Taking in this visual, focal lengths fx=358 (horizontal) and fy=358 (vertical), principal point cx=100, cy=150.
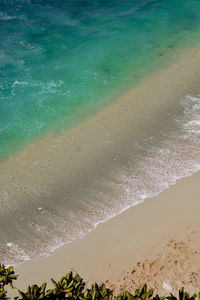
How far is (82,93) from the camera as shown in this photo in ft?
54.0

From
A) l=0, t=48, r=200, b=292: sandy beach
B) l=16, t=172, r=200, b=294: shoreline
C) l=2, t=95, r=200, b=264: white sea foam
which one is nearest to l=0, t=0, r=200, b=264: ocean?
l=2, t=95, r=200, b=264: white sea foam

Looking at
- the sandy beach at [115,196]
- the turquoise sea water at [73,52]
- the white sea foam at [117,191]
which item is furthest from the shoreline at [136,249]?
the turquoise sea water at [73,52]

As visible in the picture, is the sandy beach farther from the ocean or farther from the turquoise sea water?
the turquoise sea water

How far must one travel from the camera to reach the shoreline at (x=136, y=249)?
875 centimetres

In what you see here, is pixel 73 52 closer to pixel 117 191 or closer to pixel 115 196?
pixel 117 191

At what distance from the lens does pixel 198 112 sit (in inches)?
554

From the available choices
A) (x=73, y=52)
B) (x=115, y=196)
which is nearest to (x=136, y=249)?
(x=115, y=196)

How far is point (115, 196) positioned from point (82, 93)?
6.94 meters

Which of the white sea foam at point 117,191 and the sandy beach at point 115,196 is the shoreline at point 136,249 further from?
the white sea foam at point 117,191

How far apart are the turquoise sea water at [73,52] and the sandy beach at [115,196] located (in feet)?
3.91

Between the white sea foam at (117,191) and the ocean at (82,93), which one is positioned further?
the ocean at (82,93)

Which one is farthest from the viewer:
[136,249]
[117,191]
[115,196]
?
[117,191]

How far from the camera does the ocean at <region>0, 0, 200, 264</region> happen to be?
1069 cm

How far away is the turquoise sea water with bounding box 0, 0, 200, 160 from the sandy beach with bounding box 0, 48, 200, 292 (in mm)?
1191
